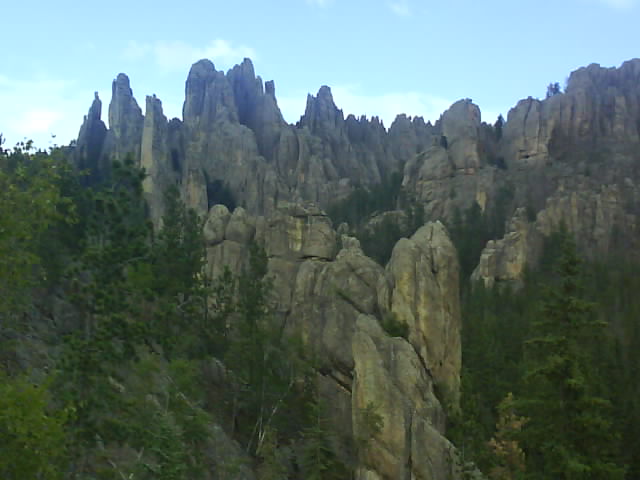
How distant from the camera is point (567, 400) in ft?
68.4

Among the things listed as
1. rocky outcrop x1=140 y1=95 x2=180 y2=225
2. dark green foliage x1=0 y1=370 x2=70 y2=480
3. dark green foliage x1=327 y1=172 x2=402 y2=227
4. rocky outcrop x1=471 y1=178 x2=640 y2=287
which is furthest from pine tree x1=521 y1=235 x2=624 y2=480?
dark green foliage x1=327 y1=172 x2=402 y2=227

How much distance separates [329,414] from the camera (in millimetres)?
40344

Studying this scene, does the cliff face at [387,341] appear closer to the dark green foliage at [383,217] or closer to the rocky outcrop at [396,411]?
the rocky outcrop at [396,411]

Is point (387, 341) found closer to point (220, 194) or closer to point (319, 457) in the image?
point (319, 457)

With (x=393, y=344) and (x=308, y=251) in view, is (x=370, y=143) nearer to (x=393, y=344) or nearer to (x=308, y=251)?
(x=308, y=251)

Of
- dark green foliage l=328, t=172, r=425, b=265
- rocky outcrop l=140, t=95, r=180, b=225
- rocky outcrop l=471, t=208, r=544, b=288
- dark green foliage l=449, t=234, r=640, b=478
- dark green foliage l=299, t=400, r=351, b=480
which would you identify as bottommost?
dark green foliage l=299, t=400, r=351, b=480

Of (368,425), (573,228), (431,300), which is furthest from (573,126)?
(368,425)

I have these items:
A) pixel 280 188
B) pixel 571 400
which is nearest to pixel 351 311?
pixel 571 400

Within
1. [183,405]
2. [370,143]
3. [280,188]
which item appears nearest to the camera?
[183,405]

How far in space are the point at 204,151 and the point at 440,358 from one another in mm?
77861

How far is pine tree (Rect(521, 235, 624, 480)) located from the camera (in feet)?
65.8

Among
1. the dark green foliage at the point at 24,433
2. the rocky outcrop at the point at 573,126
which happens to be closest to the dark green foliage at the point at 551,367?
the dark green foliage at the point at 24,433

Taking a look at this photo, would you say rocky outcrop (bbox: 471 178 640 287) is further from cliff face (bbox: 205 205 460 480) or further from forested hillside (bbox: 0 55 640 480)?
cliff face (bbox: 205 205 460 480)

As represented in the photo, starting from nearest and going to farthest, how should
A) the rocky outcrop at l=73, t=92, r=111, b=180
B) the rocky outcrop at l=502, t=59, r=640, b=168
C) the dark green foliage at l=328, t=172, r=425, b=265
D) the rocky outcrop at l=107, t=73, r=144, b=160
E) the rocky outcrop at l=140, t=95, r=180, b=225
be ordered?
1. the dark green foliage at l=328, t=172, r=425, b=265
2. the rocky outcrop at l=140, t=95, r=180, b=225
3. the rocky outcrop at l=73, t=92, r=111, b=180
4. the rocky outcrop at l=107, t=73, r=144, b=160
5. the rocky outcrop at l=502, t=59, r=640, b=168
